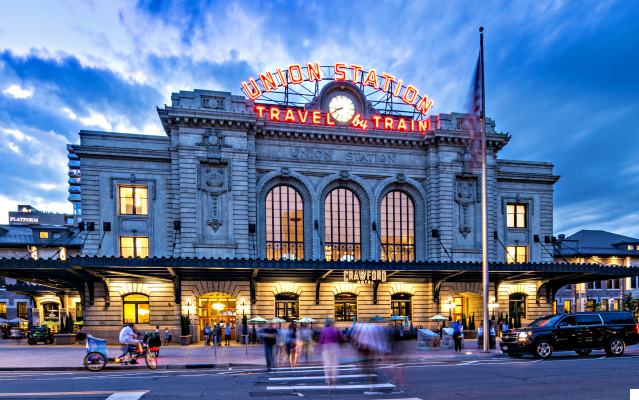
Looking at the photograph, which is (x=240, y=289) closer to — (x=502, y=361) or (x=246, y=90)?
(x=246, y=90)

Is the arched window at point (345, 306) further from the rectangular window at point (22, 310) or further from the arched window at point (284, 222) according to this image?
the rectangular window at point (22, 310)

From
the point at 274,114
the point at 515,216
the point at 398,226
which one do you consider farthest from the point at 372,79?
the point at 515,216

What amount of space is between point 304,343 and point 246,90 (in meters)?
23.8

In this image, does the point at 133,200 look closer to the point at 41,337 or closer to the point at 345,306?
the point at 41,337

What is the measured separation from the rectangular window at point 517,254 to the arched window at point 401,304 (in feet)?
35.4

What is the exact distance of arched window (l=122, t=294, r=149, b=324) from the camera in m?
31.8

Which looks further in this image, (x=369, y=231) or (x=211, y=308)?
(x=369, y=231)

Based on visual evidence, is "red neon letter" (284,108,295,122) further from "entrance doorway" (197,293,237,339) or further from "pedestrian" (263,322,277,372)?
"pedestrian" (263,322,277,372)

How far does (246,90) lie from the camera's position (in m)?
36.2

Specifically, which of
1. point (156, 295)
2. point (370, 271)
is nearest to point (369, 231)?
point (370, 271)

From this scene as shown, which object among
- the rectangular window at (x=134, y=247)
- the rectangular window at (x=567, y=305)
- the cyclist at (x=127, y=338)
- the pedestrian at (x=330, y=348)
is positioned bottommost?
the rectangular window at (x=567, y=305)

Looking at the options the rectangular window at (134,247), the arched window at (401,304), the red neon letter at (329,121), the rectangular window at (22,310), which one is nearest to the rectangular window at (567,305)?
the arched window at (401,304)

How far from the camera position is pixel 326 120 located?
36406mm

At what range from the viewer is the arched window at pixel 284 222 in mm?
35562
